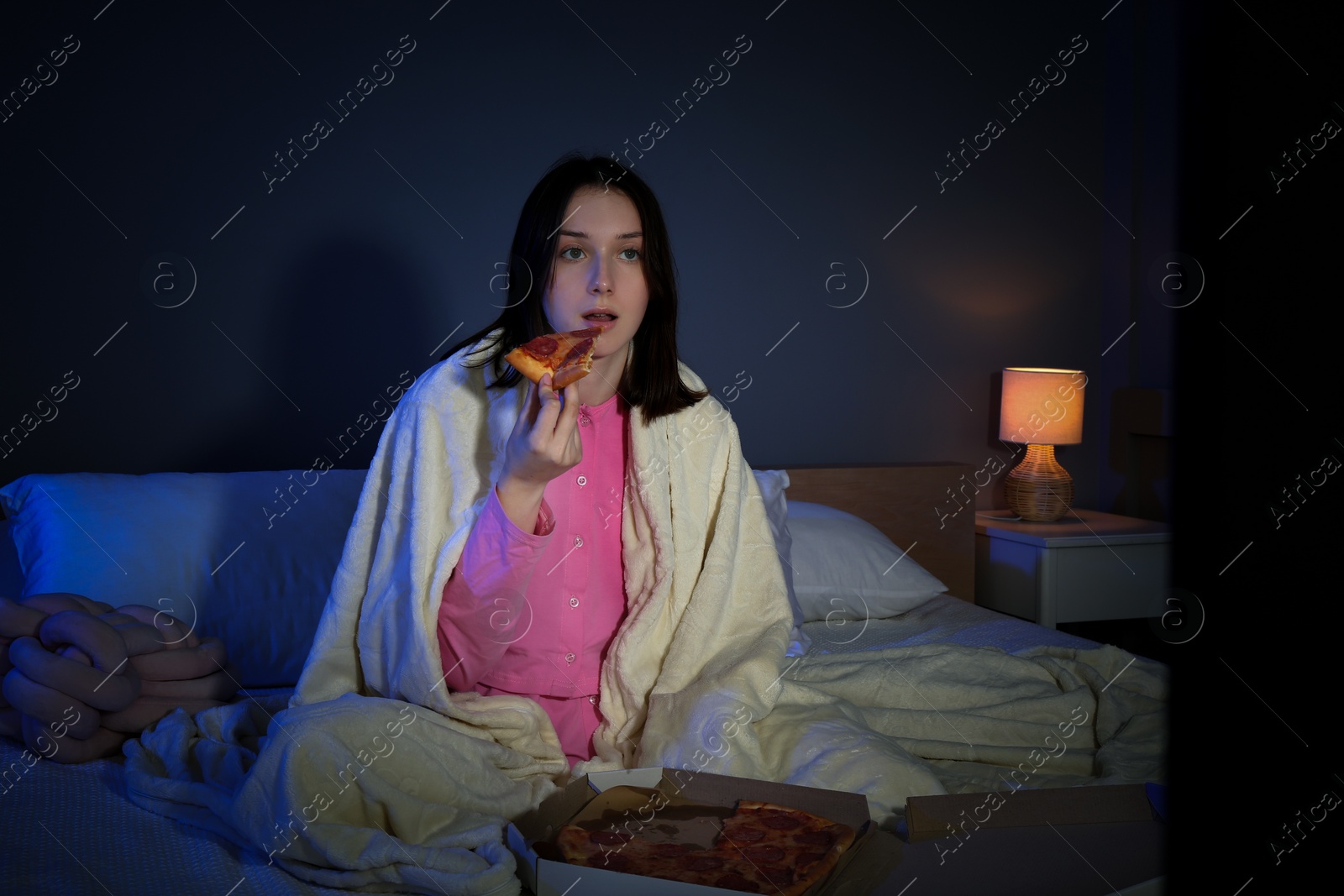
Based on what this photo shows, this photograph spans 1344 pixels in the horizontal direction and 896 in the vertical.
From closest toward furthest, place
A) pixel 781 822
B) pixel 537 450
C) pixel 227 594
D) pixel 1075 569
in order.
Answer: pixel 781 822
pixel 537 450
pixel 227 594
pixel 1075 569

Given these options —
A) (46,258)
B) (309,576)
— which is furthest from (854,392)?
(46,258)

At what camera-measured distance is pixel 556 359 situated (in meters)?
1.33

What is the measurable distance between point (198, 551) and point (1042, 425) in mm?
2347

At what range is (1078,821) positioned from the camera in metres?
0.98

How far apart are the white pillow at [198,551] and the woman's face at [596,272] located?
0.84 meters

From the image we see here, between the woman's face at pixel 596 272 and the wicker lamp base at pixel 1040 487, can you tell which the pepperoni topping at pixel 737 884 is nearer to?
the woman's face at pixel 596 272

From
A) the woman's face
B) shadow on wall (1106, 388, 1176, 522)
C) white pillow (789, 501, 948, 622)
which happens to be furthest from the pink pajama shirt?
shadow on wall (1106, 388, 1176, 522)

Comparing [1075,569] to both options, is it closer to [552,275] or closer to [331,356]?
[552,275]

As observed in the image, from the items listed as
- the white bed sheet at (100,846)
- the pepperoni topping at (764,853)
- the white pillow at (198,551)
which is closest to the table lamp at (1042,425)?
the white pillow at (198,551)

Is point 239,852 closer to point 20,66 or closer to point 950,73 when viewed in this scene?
point 20,66

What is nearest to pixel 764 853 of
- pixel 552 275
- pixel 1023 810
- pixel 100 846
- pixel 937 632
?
pixel 1023 810

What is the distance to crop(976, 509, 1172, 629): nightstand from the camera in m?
2.76

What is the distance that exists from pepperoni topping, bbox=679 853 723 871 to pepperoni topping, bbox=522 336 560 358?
0.69 metres

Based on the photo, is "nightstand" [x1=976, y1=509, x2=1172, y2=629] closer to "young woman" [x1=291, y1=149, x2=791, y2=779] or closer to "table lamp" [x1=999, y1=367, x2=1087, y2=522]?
"table lamp" [x1=999, y1=367, x2=1087, y2=522]
